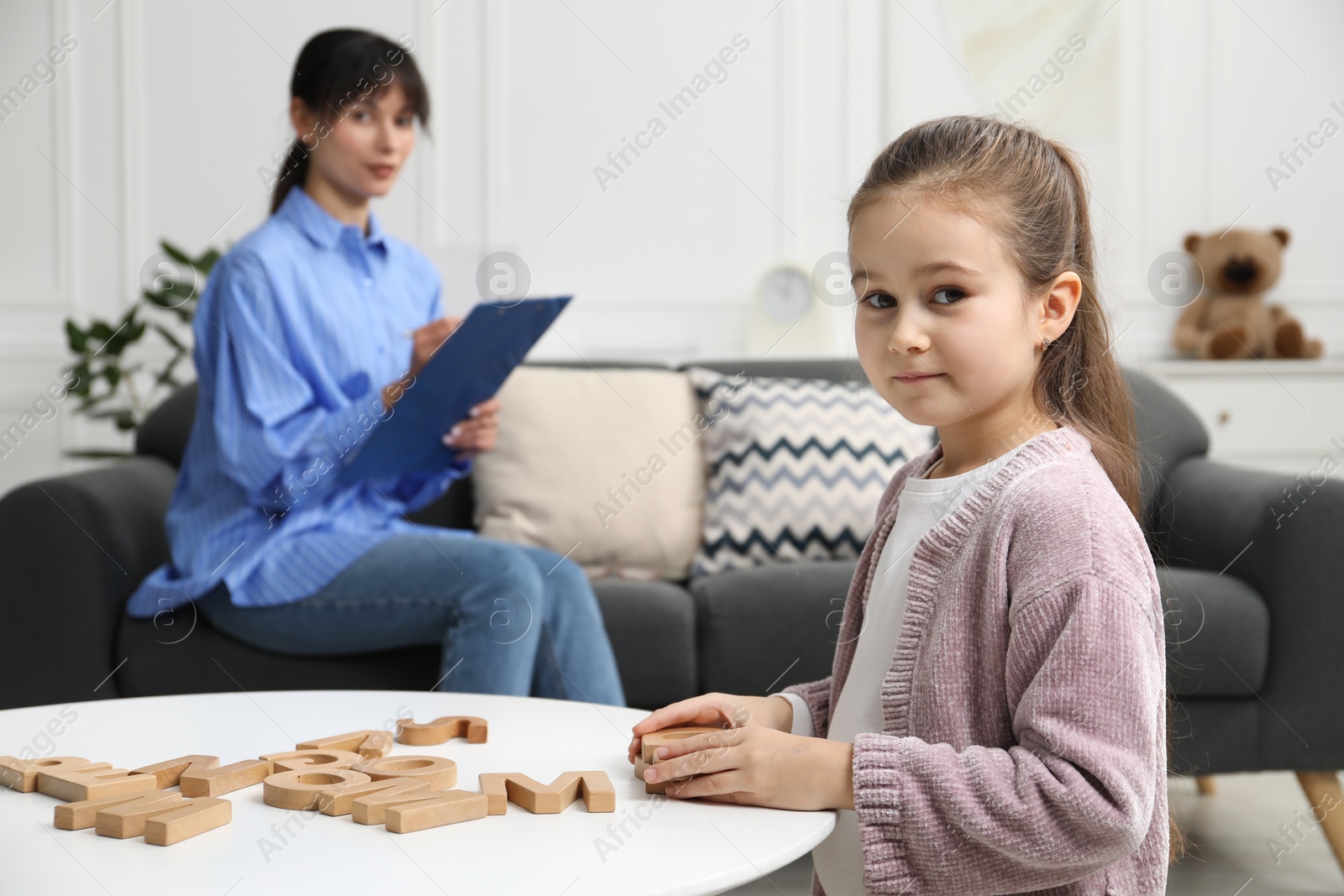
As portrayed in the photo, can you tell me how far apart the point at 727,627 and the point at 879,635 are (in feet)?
3.34

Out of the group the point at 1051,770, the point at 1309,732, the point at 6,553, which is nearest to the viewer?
the point at 1051,770

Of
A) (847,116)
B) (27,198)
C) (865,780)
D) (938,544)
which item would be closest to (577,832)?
(865,780)

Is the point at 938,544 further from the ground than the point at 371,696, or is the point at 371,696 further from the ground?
the point at 938,544

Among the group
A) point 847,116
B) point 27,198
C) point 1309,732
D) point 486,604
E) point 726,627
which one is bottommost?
point 1309,732

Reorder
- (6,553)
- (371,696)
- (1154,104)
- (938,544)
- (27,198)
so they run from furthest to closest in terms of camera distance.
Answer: (1154,104) < (27,198) < (6,553) < (371,696) < (938,544)

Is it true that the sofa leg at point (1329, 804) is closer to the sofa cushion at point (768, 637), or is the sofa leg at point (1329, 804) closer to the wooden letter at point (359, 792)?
the sofa cushion at point (768, 637)

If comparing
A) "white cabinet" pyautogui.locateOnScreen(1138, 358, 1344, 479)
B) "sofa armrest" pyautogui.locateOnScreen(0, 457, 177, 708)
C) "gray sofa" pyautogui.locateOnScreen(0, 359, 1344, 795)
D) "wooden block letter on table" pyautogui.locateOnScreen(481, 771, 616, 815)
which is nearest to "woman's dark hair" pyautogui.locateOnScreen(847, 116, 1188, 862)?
"wooden block letter on table" pyautogui.locateOnScreen(481, 771, 616, 815)

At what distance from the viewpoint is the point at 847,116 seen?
10.4ft

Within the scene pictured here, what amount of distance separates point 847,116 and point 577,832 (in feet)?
9.40

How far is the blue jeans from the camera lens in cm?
148

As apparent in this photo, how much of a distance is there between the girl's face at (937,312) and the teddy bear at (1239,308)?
2669 millimetres

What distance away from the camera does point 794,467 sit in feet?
6.89

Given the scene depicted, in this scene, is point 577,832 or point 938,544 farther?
point 938,544

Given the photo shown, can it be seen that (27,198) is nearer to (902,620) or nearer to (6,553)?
(6,553)
